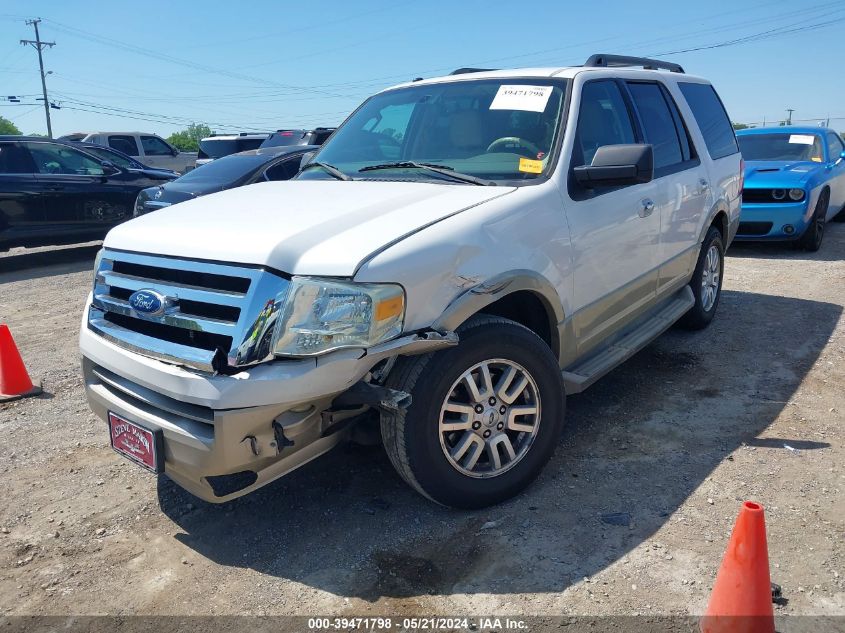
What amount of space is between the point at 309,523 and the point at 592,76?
2911 mm

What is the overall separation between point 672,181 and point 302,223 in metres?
2.80

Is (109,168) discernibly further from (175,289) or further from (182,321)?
(182,321)

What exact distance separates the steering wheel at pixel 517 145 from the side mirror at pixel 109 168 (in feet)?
29.1

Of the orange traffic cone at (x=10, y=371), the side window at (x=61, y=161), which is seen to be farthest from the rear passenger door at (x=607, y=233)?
the side window at (x=61, y=161)

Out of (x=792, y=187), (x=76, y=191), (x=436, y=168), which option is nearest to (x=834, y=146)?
(x=792, y=187)

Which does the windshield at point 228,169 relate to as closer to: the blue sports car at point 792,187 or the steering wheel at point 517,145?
the steering wheel at point 517,145

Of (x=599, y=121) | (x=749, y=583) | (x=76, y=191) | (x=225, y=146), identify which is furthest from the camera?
(x=225, y=146)

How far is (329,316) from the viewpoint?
2580 mm

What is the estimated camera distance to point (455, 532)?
3041mm

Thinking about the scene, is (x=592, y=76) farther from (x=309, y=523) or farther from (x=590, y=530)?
(x=309, y=523)

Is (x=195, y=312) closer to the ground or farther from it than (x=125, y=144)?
closer to the ground

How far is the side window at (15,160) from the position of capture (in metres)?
9.58

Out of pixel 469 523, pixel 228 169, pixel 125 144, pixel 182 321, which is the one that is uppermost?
pixel 125 144

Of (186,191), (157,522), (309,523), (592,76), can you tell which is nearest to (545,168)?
(592,76)
